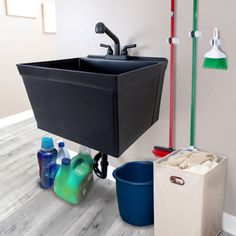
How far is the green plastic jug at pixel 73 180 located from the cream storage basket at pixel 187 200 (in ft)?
1.93

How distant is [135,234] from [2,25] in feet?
8.76

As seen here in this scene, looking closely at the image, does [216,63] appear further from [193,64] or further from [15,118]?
[15,118]

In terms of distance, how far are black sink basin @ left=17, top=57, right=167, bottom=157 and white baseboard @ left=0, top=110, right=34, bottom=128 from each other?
6.40 feet

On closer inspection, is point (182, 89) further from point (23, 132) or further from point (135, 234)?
point (23, 132)

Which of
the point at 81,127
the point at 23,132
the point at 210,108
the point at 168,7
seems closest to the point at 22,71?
the point at 81,127

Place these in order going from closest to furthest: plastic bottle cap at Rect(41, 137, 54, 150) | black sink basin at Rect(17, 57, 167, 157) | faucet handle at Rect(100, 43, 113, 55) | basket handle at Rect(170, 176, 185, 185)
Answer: black sink basin at Rect(17, 57, 167, 157) → basket handle at Rect(170, 176, 185, 185) → faucet handle at Rect(100, 43, 113, 55) → plastic bottle cap at Rect(41, 137, 54, 150)

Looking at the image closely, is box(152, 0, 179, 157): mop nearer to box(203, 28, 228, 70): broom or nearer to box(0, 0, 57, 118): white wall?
box(203, 28, 228, 70): broom

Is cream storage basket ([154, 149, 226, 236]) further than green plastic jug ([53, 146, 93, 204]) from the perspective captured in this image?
No

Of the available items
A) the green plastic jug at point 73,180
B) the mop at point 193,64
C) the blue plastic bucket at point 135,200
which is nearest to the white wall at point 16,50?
the green plastic jug at point 73,180

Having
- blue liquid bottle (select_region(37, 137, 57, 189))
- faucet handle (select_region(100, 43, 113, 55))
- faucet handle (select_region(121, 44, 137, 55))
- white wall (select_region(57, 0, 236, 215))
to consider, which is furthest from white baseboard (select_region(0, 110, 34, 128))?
faucet handle (select_region(121, 44, 137, 55))

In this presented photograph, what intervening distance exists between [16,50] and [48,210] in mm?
2225

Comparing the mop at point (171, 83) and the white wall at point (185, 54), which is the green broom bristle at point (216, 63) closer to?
the white wall at point (185, 54)

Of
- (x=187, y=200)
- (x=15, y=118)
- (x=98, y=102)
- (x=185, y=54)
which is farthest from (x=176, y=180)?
(x=15, y=118)

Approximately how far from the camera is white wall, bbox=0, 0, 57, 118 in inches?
126
